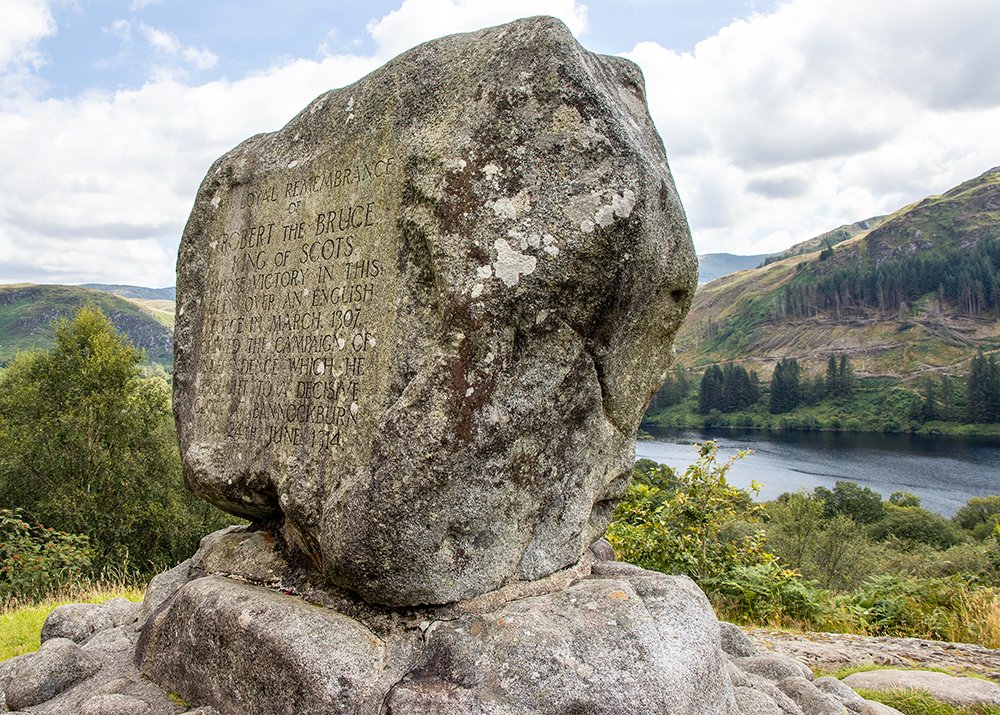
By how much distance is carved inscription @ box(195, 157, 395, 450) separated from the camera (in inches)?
217

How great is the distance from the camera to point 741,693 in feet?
18.5

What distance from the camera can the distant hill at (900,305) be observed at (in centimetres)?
14625

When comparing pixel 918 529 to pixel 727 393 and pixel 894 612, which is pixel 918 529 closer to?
pixel 894 612

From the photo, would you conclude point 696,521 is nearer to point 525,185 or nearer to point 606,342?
point 606,342

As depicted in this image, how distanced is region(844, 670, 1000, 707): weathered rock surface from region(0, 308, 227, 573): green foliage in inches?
982

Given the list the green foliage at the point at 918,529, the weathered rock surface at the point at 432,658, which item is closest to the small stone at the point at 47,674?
the weathered rock surface at the point at 432,658

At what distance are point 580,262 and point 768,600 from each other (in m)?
8.86

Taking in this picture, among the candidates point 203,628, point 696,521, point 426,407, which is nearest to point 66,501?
point 696,521

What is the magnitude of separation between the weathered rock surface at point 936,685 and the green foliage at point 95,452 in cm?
2494

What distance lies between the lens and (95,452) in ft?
90.5

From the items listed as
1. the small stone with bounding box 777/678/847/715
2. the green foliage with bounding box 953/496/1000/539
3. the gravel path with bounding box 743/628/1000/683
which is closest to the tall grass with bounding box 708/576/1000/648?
the gravel path with bounding box 743/628/1000/683

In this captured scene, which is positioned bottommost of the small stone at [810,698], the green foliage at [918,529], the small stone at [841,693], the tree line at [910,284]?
the green foliage at [918,529]

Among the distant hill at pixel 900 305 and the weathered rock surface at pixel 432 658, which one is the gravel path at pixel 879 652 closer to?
the weathered rock surface at pixel 432 658

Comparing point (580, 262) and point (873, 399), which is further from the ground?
point (580, 262)
